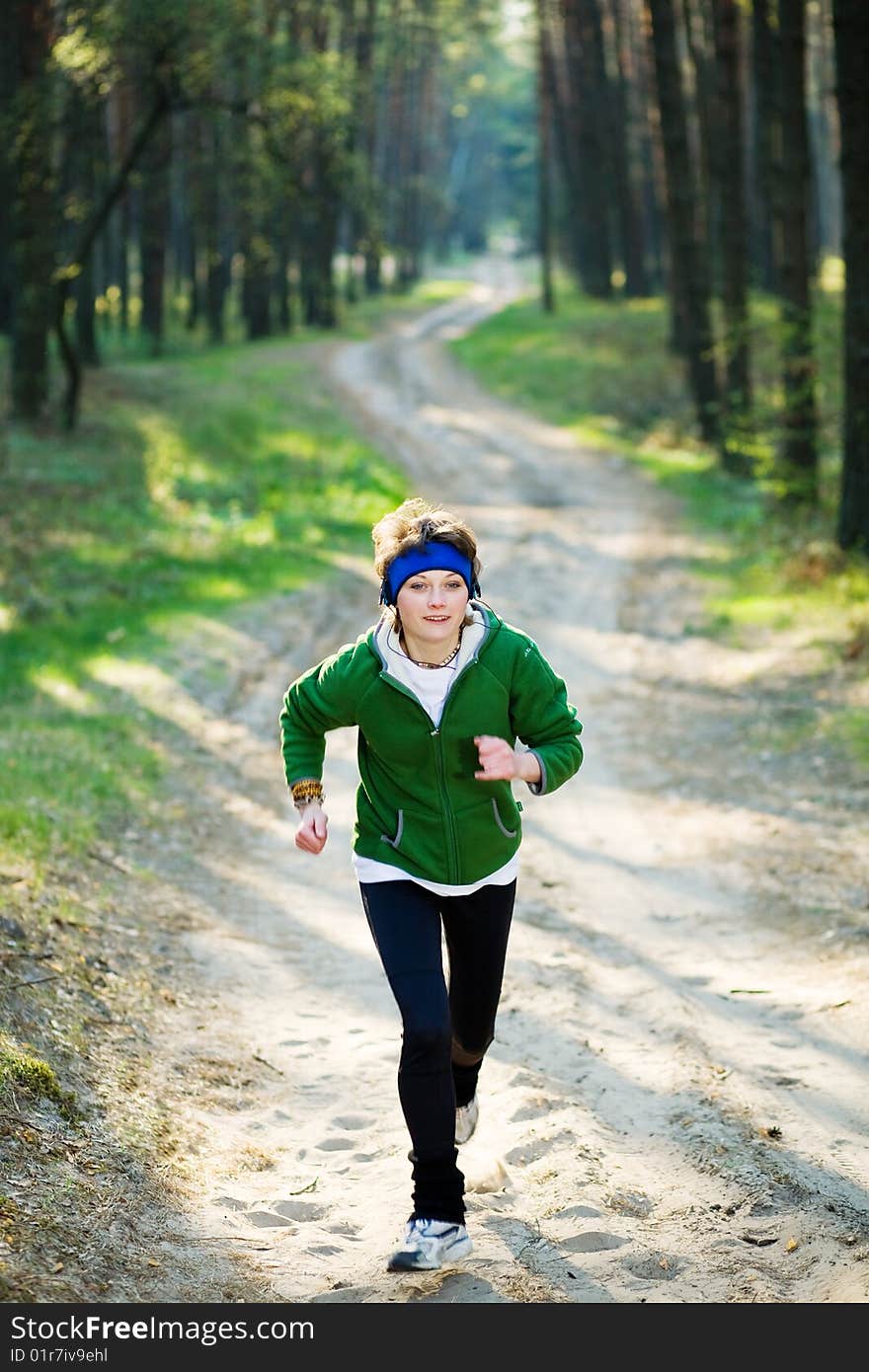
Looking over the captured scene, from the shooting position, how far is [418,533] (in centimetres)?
450

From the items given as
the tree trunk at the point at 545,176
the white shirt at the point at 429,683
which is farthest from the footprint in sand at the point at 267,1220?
the tree trunk at the point at 545,176

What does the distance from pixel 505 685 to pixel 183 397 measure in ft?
90.3

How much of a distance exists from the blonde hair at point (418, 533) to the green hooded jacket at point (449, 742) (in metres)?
0.23

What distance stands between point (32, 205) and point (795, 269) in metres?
11.6

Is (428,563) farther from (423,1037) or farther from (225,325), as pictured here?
(225,325)

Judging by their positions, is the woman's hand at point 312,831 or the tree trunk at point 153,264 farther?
the tree trunk at point 153,264

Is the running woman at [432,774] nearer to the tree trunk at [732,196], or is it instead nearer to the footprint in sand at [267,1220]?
the footprint in sand at [267,1220]

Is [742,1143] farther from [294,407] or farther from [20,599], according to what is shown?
[294,407]

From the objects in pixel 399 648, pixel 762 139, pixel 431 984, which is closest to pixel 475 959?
pixel 431 984

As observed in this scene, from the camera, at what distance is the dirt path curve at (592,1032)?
4738mm

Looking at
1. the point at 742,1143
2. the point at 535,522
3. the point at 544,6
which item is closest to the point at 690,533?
the point at 535,522

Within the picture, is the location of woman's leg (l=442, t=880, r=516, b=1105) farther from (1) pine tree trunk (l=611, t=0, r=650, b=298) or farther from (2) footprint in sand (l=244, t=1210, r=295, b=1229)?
(1) pine tree trunk (l=611, t=0, r=650, b=298)

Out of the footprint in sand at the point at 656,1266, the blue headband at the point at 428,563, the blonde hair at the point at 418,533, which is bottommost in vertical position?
the footprint in sand at the point at 656,1266

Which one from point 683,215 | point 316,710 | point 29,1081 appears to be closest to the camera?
point 316,710
